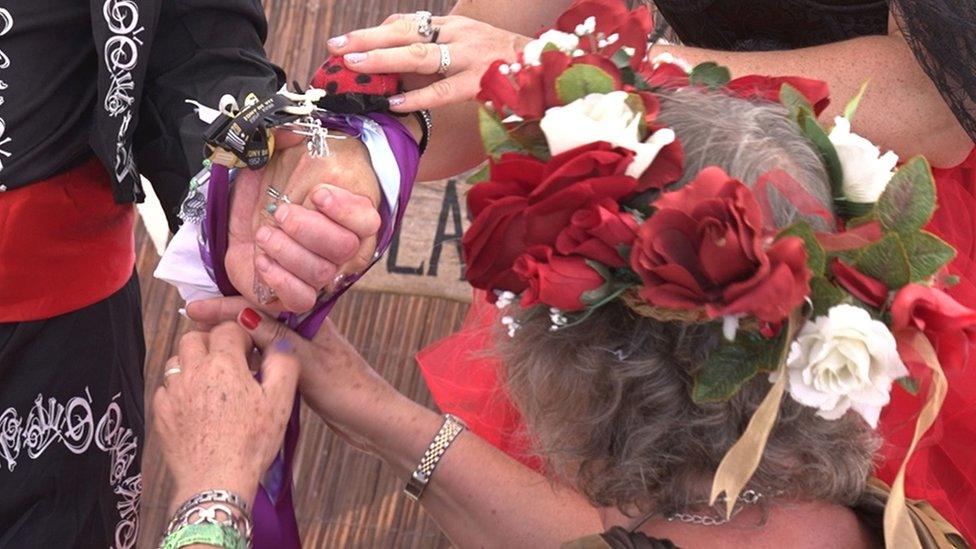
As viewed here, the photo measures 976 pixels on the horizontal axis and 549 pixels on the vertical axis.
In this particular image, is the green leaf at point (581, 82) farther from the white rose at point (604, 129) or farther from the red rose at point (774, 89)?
the red rose at point (774, 89)

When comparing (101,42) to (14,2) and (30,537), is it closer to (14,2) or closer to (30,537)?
(14,2)

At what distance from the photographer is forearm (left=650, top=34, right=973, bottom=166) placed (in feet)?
5.07

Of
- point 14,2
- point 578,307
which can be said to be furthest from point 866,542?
point 14,2

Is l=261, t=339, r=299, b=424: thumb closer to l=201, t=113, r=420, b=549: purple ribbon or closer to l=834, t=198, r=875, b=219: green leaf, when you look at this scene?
l=201, t=113, r=420, b=549: purple ribbon

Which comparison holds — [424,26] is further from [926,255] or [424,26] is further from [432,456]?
[926,255]

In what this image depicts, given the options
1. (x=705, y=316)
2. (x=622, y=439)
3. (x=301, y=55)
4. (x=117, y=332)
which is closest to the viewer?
(x=705, y=316)

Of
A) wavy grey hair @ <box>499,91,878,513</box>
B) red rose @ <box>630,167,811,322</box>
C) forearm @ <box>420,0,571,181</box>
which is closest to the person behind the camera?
red rose @ <box>630,167,811,322</box>

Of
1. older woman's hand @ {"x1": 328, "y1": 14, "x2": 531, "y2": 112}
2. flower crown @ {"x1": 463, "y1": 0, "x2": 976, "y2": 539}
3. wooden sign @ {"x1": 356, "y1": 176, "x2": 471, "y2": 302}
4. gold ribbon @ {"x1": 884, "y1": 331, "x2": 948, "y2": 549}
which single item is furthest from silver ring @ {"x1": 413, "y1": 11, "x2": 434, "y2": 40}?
wooden sign @ {"x1": 356, "y1": 176, "x2": 471, "y2": 302}

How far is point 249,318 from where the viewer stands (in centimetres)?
140

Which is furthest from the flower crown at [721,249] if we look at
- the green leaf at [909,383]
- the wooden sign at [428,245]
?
the wooden sign at [428,245]

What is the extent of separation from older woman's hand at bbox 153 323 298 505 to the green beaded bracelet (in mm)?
44

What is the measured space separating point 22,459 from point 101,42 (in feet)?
1.70

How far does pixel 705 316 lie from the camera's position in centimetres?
110

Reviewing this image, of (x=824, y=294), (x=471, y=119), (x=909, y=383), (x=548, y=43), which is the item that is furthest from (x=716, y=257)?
(x=471, y=119)
